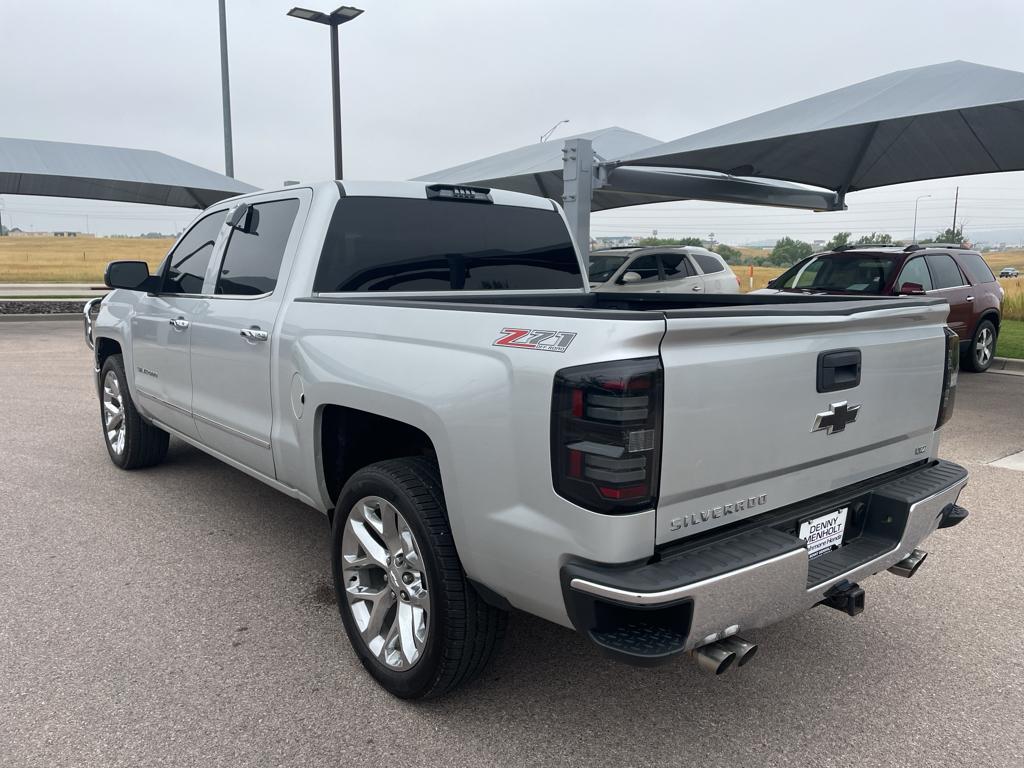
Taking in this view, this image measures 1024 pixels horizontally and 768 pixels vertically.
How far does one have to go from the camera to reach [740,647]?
2.25 metres

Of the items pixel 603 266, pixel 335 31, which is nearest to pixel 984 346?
pixel 603 266

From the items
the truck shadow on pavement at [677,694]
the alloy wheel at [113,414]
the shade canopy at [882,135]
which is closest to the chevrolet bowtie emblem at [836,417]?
the truck shadow on pavement at [677,694]

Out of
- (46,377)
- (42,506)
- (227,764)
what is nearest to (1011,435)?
(227,764)

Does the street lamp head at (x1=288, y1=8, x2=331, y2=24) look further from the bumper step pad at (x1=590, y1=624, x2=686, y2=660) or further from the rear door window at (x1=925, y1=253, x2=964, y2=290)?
the bumper step pad at (x1=590, y1=624, x2=686, y2=660)

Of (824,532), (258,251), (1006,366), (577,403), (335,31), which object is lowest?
(1006,366)

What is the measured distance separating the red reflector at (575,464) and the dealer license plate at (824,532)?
0.92 meters

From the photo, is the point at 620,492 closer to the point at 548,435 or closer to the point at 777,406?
the point at 548,435

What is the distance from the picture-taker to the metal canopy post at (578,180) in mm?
11367

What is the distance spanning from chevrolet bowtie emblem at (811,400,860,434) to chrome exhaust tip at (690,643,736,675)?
76 cm

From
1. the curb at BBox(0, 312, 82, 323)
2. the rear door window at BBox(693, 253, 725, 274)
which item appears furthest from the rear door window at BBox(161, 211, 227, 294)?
the curb at BBox(0, 312, 82, 323)

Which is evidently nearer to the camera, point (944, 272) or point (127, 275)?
point (127, 275)

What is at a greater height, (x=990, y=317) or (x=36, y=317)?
(x=990, y=317)

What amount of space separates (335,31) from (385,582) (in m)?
13.5

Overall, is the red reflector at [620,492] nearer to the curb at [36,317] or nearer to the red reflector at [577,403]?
the red reflector at [577,403]
